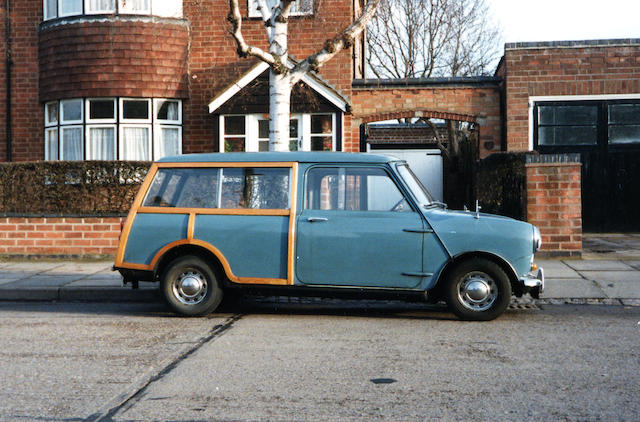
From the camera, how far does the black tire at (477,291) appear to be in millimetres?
7508

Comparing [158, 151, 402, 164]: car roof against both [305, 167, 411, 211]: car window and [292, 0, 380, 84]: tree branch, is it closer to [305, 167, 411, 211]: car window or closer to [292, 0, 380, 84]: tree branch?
[305, 167, 411, 211]: car window

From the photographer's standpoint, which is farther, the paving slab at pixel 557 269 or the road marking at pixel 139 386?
the paving slab at pixel 557 269

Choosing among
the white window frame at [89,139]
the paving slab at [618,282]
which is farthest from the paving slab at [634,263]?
the white window frame at [89,139]

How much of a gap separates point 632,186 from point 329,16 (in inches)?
307

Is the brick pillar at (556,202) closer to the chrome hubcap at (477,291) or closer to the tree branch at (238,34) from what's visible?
the tree branch at (238,34)

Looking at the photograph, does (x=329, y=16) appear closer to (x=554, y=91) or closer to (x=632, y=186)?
(x=554, y=91)

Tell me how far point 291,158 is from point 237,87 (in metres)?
8.94

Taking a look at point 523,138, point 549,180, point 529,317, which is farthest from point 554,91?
point 529,317

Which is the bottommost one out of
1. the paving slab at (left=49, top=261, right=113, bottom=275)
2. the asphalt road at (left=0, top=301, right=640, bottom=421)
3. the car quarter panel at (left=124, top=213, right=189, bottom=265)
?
the asphalt road at (left=0, top=301, right=640, bottom=421)

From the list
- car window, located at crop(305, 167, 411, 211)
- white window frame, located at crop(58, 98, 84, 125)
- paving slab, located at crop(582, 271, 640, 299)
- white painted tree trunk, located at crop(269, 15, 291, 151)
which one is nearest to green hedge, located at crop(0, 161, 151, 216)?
white painted tree trunk, located at crop(269, 15, 291, 151)

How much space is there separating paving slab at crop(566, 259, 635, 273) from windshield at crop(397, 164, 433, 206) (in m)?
3.97

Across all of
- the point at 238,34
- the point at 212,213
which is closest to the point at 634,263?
the point at 238,34

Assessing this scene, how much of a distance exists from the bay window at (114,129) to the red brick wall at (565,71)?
776 centimetres

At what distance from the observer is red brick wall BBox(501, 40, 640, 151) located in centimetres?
1631
